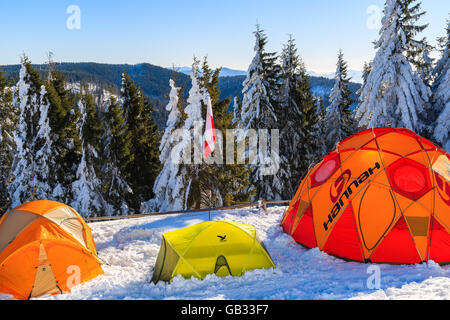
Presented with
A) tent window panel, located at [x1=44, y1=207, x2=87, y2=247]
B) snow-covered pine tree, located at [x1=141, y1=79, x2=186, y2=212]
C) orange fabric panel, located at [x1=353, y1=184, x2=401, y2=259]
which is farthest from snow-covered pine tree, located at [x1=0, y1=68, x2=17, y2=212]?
orange fabric panel, located at [x1=353, y1=184, x2=401, y2=259]

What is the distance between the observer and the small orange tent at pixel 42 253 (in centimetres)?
652

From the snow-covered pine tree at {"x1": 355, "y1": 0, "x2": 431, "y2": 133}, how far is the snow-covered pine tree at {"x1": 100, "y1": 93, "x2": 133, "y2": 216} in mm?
18491

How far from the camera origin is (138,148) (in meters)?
27.2

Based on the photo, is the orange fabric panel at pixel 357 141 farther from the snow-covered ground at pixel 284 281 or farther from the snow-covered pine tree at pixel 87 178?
the snow-covered pine tree at pixel 87 178

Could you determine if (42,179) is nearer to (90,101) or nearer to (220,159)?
(90,101)

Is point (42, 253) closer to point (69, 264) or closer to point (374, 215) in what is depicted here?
point (69, 264)

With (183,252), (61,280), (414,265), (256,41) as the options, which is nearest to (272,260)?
(183,252)

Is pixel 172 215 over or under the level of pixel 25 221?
under

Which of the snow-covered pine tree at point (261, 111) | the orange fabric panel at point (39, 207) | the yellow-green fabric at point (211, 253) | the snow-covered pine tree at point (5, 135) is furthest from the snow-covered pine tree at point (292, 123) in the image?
the snow-covered pine tree at point (5, 135)

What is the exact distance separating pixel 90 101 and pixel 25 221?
19.1 m

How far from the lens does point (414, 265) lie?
7340 mm

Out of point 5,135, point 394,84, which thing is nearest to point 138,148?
point 5,135

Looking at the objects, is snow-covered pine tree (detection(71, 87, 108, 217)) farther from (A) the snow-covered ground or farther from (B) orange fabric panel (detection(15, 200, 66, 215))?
(B) orange fabric panel (detection(15, 200, 66, 215))

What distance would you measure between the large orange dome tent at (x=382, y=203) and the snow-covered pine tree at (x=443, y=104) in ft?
37.5
